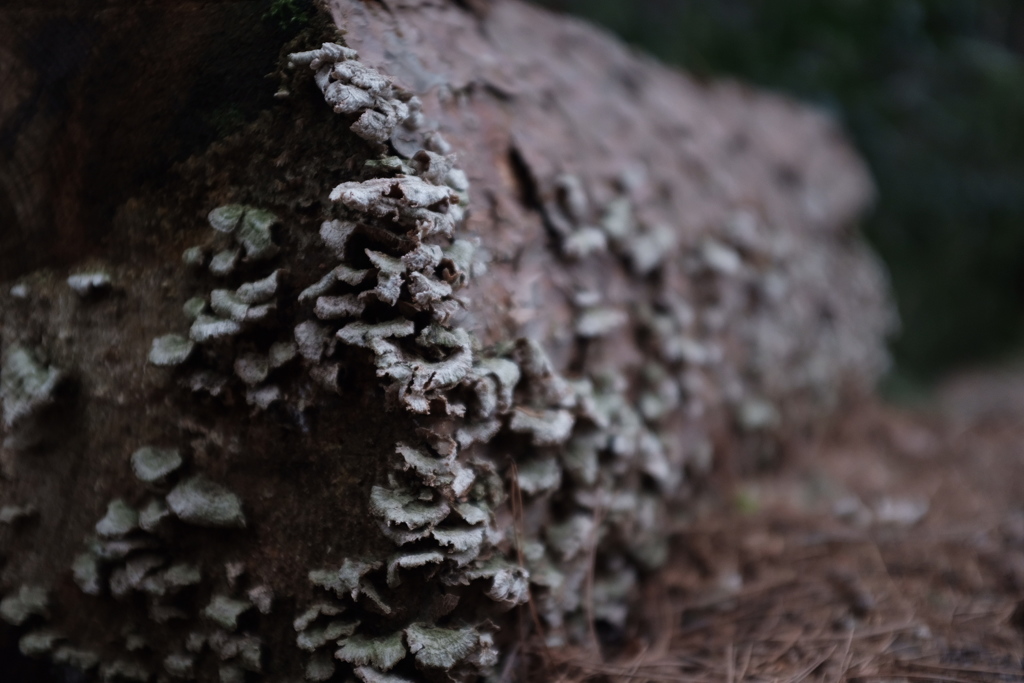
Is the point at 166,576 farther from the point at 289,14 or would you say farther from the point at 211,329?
the point at 289,14

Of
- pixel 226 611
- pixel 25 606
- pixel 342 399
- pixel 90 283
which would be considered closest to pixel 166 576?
pixel 226 611

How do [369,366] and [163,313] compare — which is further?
[163,313]

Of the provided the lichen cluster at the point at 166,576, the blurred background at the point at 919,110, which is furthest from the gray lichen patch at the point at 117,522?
the blurred background at the point at 919,110

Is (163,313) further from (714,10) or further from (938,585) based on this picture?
(714,10)

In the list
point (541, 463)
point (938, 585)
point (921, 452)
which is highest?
point (541, 463)

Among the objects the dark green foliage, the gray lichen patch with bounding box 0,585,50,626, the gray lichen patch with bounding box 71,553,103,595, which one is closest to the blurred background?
the dark green foliage

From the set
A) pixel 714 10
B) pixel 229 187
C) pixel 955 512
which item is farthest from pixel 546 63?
pixel 714 10

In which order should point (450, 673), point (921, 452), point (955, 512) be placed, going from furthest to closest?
1. point (921, 452)
2. point (955, 512)
3. point (450, 673)
